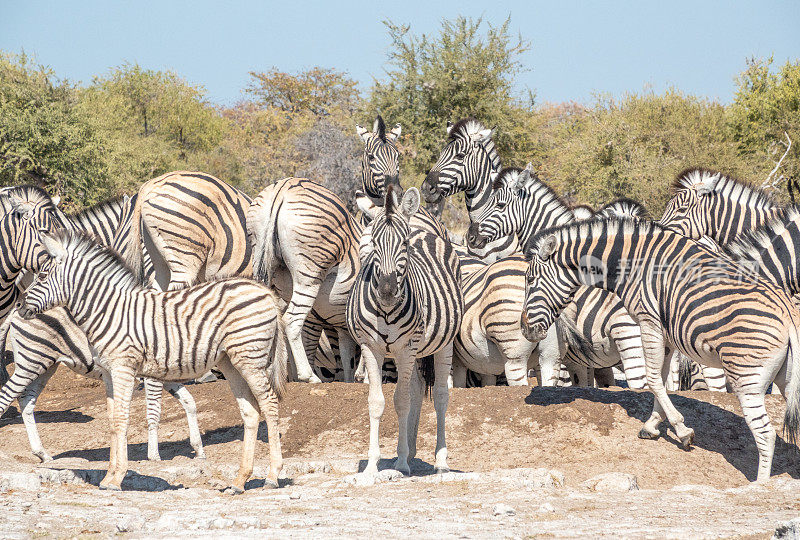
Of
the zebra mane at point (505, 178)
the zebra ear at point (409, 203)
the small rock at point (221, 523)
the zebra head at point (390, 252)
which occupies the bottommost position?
the small rock at point (221, 523)

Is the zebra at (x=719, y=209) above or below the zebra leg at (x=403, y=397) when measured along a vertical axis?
above

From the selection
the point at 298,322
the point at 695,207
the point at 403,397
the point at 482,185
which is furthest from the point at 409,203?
the point at 482,185

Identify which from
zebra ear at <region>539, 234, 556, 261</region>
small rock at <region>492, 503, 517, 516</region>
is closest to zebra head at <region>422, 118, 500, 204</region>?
zebra ear at <region>539, 234, 556, 261</region>

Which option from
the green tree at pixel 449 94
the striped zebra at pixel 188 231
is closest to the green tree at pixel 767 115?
the green tree at pixel 449 94

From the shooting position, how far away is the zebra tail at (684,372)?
42.1ft

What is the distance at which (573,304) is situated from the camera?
10.8 metres

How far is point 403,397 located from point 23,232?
578cm

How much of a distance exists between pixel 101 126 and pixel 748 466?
27.6m

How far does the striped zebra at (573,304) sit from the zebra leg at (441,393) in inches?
109

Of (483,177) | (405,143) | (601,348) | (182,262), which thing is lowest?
(601,348)

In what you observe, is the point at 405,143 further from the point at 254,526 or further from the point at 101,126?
the point at 254,526

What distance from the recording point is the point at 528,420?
9.64m

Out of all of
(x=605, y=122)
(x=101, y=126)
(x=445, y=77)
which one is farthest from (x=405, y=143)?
(x=101, y=126)

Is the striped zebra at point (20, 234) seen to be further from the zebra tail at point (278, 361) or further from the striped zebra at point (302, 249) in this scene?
the zebra tail at point (278, 361)
